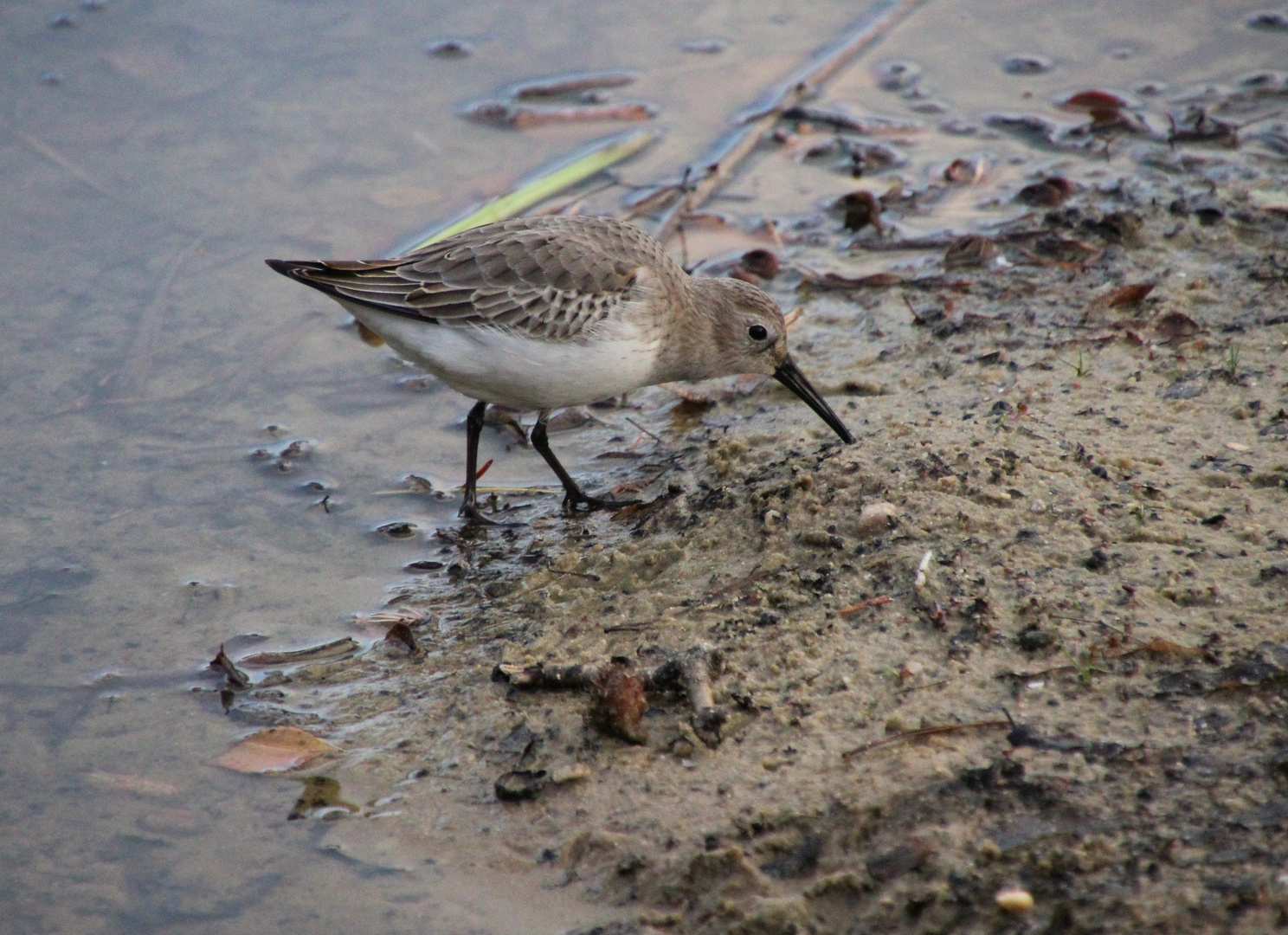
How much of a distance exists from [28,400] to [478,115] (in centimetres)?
392

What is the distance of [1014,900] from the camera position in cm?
290

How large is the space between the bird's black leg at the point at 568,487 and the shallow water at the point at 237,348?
1.32 feet

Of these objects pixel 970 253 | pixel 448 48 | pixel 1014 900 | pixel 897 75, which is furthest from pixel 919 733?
pixel 448 48

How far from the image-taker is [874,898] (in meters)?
3.04

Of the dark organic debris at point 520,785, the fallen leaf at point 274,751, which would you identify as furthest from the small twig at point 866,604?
the fallen leaf at point 274,751

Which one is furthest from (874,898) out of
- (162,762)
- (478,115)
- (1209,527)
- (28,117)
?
(28,117)

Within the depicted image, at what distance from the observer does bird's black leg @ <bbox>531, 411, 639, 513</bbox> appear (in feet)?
18.6

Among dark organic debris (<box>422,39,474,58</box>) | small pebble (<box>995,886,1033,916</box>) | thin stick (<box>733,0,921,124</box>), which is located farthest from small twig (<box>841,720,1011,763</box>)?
dark organic debris (<box>422,39,474,58</box>)

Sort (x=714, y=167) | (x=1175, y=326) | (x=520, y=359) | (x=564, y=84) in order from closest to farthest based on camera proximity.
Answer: (x=520, y=359)
(x=1175, y=326)
(x=714, y=167)
(x=564, y=84)

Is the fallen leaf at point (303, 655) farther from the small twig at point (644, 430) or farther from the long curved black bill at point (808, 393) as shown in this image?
the long curved black bill at point (808, 393)

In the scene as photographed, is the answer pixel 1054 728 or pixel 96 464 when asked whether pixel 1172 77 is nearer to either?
pixel 1054 728

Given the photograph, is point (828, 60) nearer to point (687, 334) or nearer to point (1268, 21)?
point (1268, 21)

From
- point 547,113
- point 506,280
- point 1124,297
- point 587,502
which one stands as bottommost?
point 587,502

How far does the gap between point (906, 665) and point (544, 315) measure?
96.1 inches
